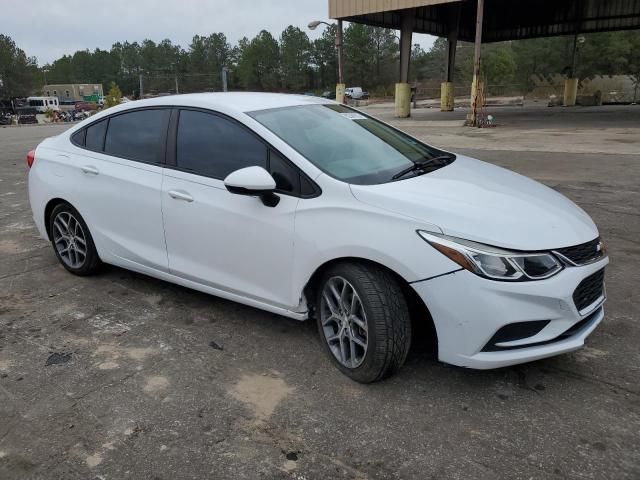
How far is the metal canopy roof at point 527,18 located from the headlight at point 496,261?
25.3 m

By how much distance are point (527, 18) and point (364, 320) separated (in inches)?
1441

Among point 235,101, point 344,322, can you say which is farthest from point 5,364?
point 235,101

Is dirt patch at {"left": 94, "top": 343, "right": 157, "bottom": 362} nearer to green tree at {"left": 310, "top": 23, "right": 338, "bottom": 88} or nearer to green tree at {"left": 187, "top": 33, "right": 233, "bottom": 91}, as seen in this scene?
green tree at {"left": 310, "top": 23, "right": 338, "bottom": 88}

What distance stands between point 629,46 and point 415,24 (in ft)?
83.0

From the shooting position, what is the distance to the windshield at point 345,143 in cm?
321

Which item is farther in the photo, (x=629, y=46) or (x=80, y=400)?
(x=629, y=46)

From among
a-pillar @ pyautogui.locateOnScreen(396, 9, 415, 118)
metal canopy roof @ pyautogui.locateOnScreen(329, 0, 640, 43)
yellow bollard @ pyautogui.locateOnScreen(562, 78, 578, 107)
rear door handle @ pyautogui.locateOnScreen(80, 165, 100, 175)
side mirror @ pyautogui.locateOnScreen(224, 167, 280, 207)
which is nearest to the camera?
side mirror @ pyautogui.locateOnScreen(224, 167, 280, 207)

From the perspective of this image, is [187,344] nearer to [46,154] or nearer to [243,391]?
[243,391]

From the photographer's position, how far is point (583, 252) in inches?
109

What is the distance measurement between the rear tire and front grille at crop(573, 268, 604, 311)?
3.64 m

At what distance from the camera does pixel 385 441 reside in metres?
2.50

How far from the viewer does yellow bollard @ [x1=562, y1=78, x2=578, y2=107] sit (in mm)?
35219

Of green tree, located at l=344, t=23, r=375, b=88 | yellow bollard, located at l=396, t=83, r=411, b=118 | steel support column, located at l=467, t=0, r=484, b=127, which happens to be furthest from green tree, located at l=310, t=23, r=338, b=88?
steel support column, located at l=467, t=0, r=484, b=127

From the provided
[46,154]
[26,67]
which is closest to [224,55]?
[26,67]
